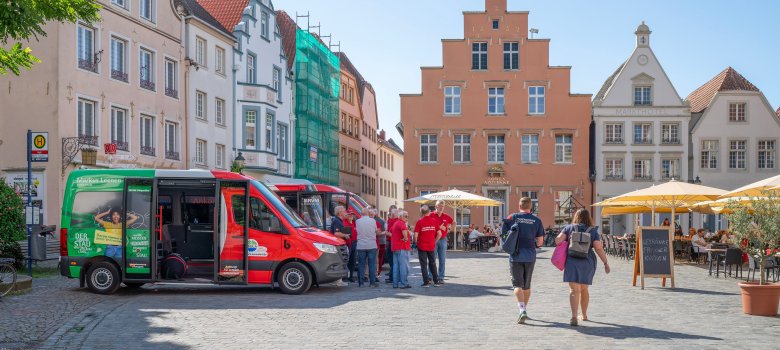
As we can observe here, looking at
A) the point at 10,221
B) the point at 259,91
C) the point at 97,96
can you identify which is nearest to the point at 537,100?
the point at 259,91

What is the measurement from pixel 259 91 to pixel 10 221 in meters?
24.5

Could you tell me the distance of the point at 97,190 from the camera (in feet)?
58.4

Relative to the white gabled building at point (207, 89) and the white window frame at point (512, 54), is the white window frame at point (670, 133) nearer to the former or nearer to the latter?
the white window frame at point (512, 54)

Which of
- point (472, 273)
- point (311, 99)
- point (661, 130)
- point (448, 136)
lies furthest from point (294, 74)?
point (472, 273)

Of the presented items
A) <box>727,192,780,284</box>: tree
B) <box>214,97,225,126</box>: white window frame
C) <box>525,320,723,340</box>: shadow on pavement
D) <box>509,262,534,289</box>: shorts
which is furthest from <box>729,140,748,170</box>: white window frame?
<box>525,320,723,340</box>: shadow on pavement

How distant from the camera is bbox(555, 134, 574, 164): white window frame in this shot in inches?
2112

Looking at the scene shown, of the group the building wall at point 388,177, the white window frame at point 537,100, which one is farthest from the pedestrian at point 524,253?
the building wall at point 388,177

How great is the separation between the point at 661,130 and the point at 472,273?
32339 mm

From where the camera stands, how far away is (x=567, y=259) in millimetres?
12961

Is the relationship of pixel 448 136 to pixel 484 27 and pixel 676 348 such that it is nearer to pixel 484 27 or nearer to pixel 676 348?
pixel 484 27

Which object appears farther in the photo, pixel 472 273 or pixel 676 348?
pixel 472 273

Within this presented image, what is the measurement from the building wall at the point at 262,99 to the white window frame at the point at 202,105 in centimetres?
300

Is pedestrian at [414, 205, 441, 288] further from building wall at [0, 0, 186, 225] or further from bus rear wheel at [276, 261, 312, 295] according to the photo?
building wall at [0, 0, 186, 225]

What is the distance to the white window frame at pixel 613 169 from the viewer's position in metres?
53.4
